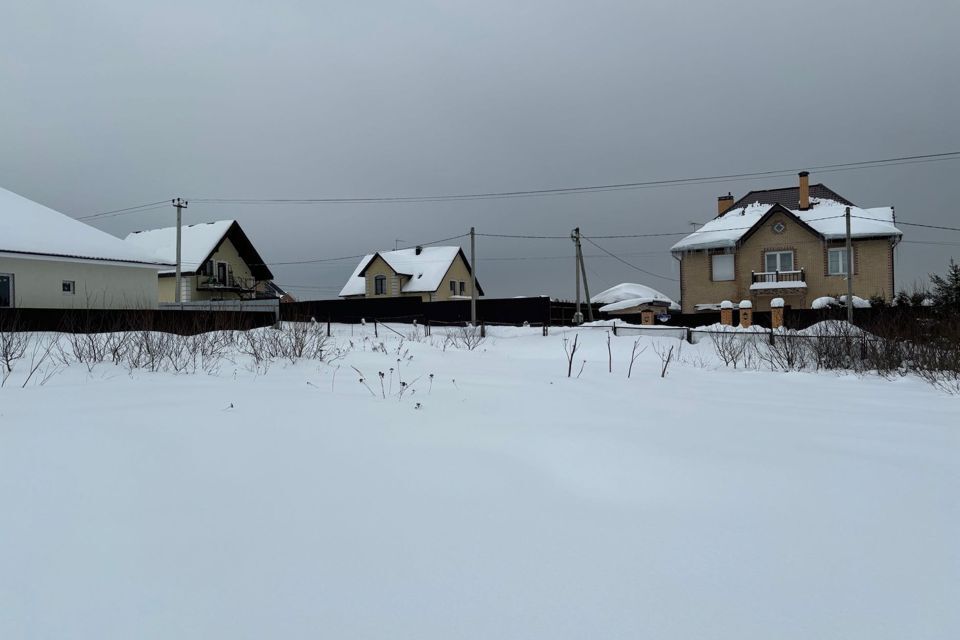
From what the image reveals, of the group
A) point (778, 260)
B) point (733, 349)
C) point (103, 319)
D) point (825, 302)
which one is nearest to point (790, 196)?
point (778, 260)

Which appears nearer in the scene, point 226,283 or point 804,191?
point 804,191

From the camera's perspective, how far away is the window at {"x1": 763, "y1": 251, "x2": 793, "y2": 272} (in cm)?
2547

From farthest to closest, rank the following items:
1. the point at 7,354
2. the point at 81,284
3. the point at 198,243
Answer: the point at 198,243 → the point at 81,284 → the point at 7,354

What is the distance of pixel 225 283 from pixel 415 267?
39.2 ft

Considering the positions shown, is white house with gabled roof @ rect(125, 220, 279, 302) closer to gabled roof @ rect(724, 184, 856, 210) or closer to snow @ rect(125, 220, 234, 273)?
snow @ rect(125, 220, 234, 273)

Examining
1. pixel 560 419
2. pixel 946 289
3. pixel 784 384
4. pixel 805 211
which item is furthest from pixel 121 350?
pixel 805 211

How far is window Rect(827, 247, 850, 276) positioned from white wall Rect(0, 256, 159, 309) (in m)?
26.2

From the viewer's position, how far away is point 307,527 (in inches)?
98.7

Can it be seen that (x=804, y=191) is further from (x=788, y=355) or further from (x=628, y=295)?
(x=788, y=355)

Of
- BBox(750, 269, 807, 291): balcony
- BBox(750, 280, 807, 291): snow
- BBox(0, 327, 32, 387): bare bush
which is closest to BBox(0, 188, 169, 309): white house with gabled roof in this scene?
BBox(0, 327, 32, 387): bare bush

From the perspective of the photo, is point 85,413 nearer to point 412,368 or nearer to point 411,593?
point 411,593

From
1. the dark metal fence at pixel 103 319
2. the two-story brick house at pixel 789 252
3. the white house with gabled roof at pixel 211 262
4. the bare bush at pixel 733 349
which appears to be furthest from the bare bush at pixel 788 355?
the white house with gabled roof at pixel 211 262

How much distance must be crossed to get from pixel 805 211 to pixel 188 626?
30622 mm

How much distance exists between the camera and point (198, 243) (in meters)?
32.0
